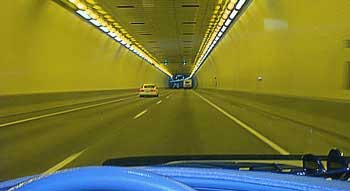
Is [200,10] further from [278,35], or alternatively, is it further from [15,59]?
[15,59]

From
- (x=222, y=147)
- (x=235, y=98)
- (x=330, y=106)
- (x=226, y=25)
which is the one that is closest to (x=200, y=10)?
(x=226, y=25)

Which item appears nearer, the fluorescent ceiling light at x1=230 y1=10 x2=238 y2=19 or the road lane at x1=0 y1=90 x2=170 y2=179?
the road lane at x1=0 y1=90 x2=170 y2=179

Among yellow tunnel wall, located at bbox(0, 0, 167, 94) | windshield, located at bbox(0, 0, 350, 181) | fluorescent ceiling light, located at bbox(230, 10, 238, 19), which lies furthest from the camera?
fluorescent ceiling light, located at bbox(230, 10, 238, 19)

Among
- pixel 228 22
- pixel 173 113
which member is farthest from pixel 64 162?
pixel 228 22

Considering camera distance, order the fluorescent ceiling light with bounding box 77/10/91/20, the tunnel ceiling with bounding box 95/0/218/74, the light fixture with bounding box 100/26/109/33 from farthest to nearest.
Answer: the light fixture with bounding box 100/26/109/33 < the tunnel ceiling with bounding box 95/0/218/74 < the fluorescent ceiling light with bounding box 77/10/91/20

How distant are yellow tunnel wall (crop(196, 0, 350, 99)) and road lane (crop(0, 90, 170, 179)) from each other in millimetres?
7093

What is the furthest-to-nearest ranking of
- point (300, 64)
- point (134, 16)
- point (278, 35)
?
point (134, 16) → point (278, 35) → point (300, 64)

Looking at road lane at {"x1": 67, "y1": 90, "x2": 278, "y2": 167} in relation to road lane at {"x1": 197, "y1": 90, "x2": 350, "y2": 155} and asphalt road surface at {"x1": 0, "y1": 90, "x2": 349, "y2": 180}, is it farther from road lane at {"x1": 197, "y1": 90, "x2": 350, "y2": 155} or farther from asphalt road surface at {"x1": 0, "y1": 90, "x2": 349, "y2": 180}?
road lane at {"x1": 197, "y1": 90, "x2": 350, "y2": 155}

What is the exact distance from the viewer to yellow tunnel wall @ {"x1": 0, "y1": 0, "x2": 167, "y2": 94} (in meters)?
23.4

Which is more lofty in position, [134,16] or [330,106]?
[134,16]

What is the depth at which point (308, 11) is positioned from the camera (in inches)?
786

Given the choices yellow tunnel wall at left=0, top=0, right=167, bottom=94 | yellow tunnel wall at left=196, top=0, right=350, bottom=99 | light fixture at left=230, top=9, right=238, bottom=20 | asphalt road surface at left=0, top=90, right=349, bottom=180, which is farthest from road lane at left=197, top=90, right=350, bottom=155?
light fixture at left=230, top=9, right=238, bottom=20

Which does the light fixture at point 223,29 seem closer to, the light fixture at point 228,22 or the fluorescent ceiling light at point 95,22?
the light fixture at point 228,22

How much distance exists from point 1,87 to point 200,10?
19.2 m
